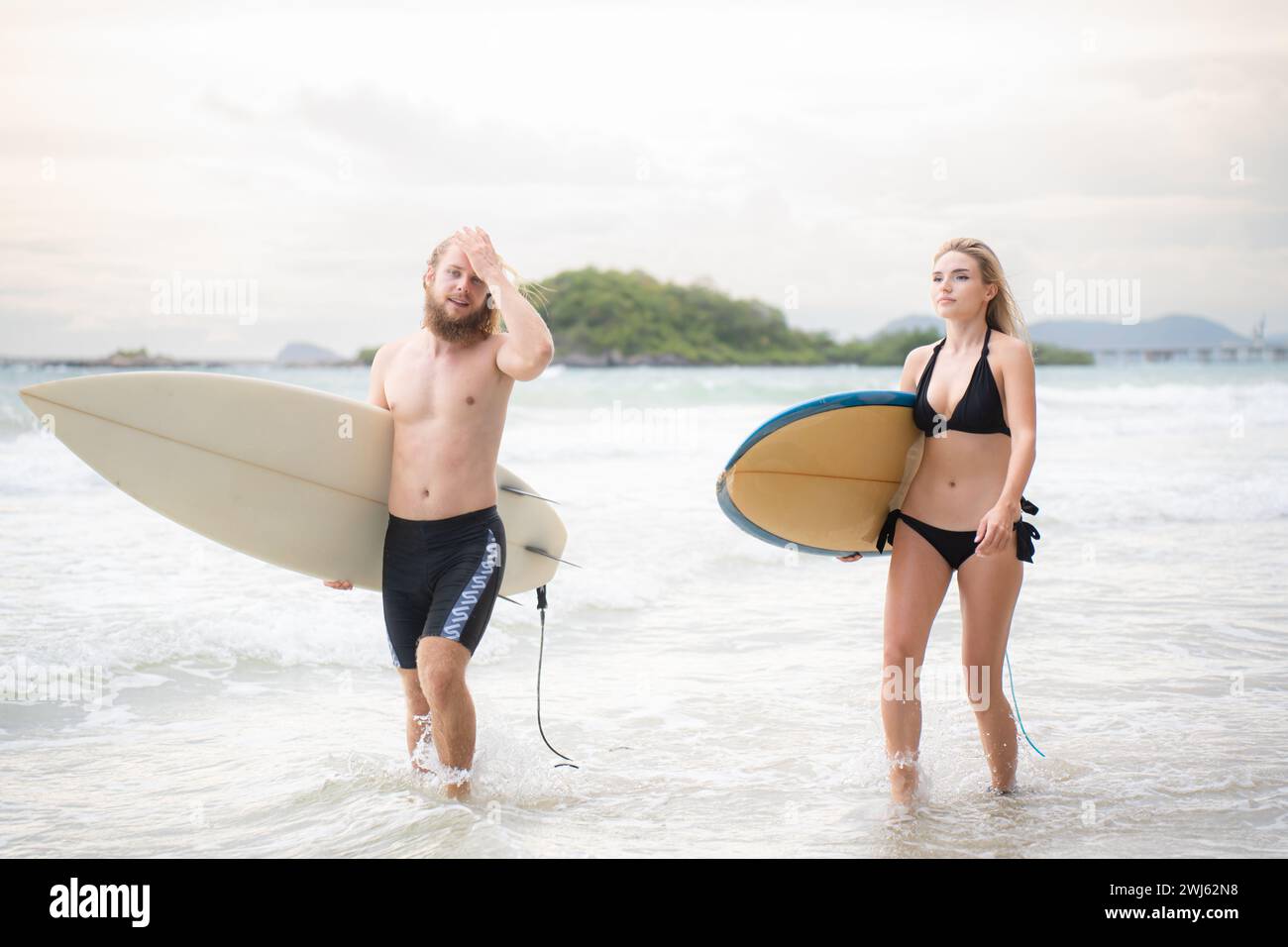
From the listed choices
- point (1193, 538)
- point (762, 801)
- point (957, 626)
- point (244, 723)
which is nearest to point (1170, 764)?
point (762, 801)

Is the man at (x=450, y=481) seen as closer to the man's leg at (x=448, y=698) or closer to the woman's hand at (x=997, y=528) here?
the man's leg at (x=448, y=698)

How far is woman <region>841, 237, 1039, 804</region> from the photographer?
127 inches

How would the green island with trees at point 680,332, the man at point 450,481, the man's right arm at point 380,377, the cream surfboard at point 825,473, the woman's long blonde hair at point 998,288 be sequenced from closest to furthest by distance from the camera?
the man at point 450,481 < the woman's long blonde hair at point 998,288 < the man's right arm at point 380,377 < the cream surfboard at point 825,473 < the green island with trees at point 680,332

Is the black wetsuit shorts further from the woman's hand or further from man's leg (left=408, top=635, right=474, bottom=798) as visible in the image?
the woman's hand

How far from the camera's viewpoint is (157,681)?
4.94 meters

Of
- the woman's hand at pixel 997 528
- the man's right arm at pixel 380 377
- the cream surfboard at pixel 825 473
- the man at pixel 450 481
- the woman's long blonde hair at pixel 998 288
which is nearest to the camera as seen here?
the woman's hand at pixel 997 528

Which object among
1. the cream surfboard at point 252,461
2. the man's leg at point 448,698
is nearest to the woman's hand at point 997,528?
the man's leg at point 448,698

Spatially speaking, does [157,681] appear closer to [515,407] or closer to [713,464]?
[713,464]

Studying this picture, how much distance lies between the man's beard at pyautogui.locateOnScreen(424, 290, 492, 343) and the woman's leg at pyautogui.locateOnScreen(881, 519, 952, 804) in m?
1.46

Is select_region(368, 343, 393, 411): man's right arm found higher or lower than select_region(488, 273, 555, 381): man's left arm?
lower

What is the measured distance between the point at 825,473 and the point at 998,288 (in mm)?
848

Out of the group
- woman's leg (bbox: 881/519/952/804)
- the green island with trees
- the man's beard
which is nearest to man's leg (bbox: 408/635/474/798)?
the man's beard

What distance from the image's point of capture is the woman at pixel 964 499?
3217 millimetres

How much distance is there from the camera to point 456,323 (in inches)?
128
